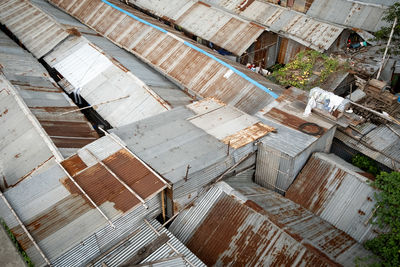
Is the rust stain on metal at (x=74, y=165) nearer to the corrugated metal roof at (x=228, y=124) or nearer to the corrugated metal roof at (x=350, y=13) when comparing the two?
the corrugated metal roof at (x=228, y=124)

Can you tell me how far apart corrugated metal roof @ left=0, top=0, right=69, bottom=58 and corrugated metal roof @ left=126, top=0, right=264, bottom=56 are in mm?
11454

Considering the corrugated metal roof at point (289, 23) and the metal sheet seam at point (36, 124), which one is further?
the corrugated metal roof at point (289, 23)

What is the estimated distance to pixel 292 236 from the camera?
45.3 feet

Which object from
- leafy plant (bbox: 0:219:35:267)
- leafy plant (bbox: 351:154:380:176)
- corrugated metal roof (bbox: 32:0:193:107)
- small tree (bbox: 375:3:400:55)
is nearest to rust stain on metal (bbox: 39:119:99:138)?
corrugated metal roof (bbox: 32:0:193:107)

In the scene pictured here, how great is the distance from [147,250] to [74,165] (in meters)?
5.53

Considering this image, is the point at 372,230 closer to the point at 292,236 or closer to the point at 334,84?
the point at 292,236

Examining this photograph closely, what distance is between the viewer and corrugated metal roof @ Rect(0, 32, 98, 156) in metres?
19.7

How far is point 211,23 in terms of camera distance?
105 ft

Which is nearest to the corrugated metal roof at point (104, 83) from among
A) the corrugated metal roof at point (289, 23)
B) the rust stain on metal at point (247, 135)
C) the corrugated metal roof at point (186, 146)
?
the corrugated metal roof at point (186, 146)

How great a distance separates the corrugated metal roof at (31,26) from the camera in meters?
29.9

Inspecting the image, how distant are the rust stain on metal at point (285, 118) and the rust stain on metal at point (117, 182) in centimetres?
899

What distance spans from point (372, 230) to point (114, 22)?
30070mm

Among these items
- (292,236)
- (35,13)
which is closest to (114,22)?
(35,13)

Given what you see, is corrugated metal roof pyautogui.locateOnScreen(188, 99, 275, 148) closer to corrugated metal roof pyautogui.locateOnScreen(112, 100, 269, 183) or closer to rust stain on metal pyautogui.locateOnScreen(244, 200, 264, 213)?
corrugated metal roof pyautogui.locateOnScreen(112, 100, 269, 183)
